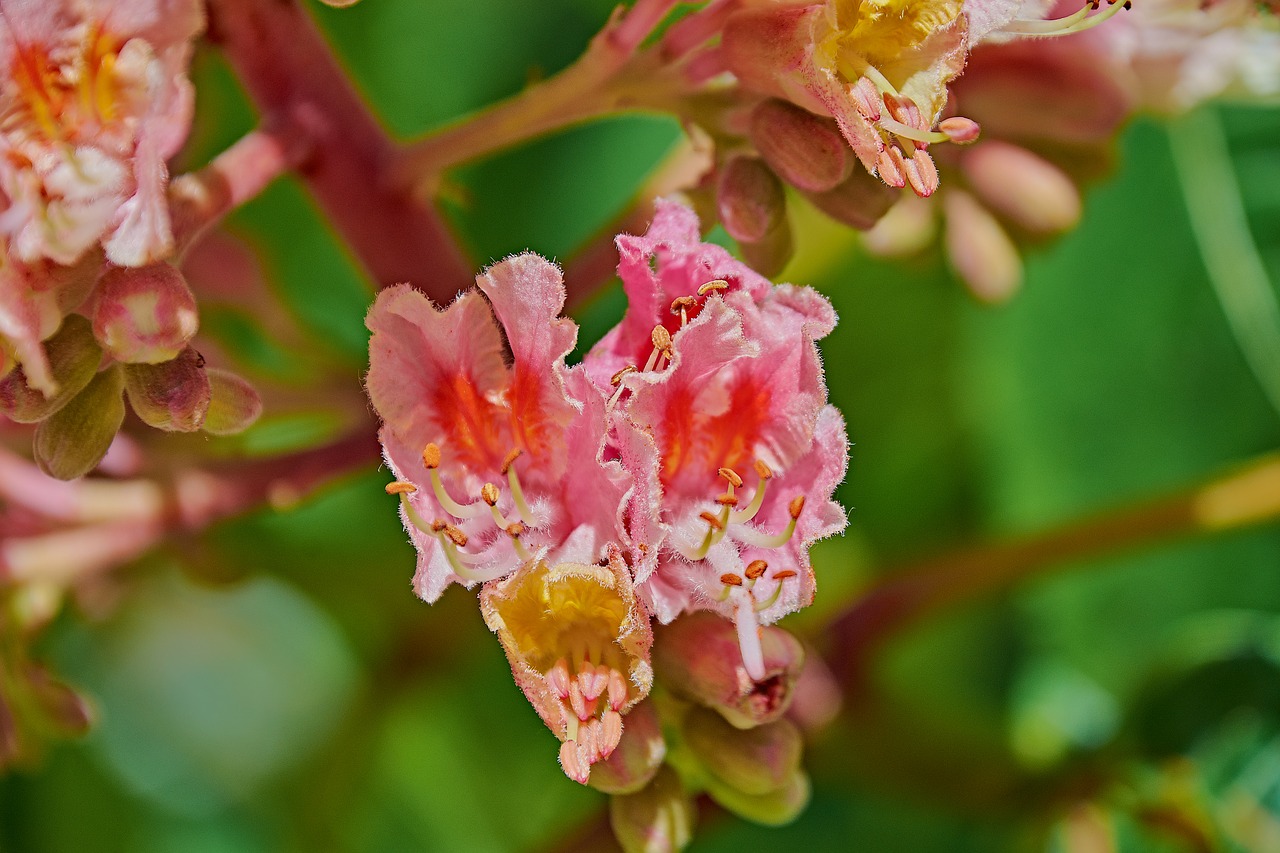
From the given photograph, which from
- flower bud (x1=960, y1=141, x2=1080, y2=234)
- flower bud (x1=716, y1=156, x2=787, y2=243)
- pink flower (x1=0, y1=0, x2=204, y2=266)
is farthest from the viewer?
flower bud (x1=960, y1=141, x2=1080, y2=234)

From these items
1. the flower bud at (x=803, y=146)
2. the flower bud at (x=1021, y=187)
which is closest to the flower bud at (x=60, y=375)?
the flower bud at (x=803, y=146)

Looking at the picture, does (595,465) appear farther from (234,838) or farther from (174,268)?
(234,838)

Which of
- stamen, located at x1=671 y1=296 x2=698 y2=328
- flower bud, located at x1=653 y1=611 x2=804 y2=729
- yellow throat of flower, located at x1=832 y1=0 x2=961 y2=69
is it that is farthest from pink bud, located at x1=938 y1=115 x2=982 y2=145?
flower bud, located at x1=653 y1=611 x2=804 y2=729

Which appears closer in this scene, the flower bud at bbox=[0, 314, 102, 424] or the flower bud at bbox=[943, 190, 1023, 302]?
the flower bud at bbox=[0, 314, 102, 424]

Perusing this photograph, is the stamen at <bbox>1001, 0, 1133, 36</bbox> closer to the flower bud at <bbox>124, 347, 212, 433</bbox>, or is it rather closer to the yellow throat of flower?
the yellow throat of flower

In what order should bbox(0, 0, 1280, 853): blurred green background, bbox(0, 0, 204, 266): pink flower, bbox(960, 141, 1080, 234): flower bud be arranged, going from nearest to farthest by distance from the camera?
1. bbox(0, 0, 204, 266): pink flower
2. bbox(960, 141, 1080, 234): flower bud
3. bbox(0, 0, 1280, 853): blurred green background

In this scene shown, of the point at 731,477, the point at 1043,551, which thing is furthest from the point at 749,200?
the point at 1043,551

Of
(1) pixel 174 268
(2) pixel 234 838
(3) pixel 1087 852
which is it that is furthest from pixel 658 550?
(2) pixel 234 838

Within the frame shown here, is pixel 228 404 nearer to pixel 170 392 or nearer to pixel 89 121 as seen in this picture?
pixel 170 392
